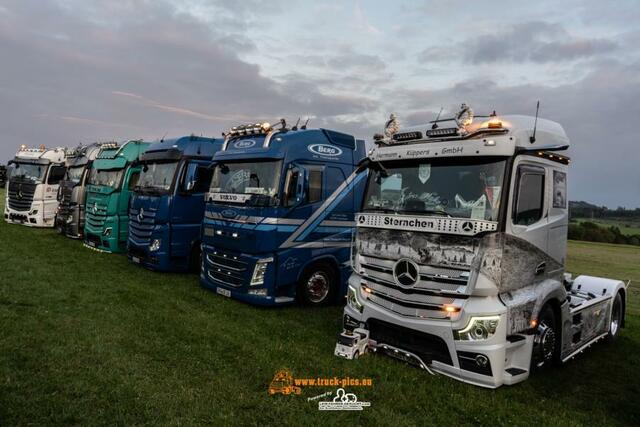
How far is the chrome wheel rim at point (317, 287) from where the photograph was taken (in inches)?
345

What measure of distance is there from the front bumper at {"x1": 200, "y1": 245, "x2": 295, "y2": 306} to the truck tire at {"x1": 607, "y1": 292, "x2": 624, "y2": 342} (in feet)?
18.7

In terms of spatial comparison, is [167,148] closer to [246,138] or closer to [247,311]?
[246,138]

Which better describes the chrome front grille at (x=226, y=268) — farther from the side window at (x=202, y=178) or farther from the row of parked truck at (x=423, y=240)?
the side window at (x=202, y=178)

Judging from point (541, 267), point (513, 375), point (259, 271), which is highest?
point (541, 267)

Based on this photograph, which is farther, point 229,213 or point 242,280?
point 229,213

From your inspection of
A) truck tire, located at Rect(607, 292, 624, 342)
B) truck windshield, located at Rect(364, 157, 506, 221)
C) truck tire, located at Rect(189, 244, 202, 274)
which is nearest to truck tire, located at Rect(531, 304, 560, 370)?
truck windshield, located at Rect(364, 157, 506, 221)

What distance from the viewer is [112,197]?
523 inches

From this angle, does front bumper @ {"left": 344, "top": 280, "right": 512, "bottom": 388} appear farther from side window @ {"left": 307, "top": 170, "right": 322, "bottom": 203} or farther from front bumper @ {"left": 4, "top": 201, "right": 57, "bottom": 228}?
front bumper @ {"left": 4, "top": 201, "right": 57, "bottom": 228}

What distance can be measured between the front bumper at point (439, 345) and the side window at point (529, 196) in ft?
3.85

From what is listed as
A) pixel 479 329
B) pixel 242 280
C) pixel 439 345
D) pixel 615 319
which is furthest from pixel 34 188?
pixel 615 319

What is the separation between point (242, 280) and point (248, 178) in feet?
6.53

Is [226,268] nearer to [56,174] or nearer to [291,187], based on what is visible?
[291,187]

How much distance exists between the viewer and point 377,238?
228 inches

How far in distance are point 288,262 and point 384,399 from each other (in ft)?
12.8
